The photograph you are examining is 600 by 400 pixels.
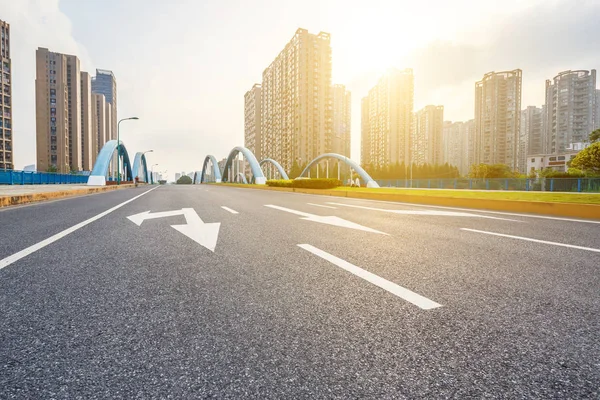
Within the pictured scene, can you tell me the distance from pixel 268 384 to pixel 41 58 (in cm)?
15707

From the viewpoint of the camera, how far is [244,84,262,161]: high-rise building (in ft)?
522

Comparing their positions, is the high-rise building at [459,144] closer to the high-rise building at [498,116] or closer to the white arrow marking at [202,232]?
the high-rise building at [498,116]

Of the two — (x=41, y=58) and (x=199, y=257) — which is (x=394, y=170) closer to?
(x=199, y=257)

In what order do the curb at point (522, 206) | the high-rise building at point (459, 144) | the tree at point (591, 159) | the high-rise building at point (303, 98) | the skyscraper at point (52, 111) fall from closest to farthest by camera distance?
the curb at point (522, 206)
the tree at point (591, 159)
the high-rise building at point (303, 98)
the skyscraper at point (52, 111)
the high-rise building at point (459, 144)

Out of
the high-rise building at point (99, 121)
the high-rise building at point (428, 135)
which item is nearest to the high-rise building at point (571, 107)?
the high-rise building at point (428, 135)

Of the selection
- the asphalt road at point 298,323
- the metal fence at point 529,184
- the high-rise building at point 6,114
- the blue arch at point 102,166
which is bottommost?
the asphalt road at point 298,323

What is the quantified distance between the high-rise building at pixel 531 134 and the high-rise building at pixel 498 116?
90.3 ft

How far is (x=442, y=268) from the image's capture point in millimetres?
3139

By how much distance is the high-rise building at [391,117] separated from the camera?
116 meters

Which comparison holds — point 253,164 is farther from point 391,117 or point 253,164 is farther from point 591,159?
point 391,117

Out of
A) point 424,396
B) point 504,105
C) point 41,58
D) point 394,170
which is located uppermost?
point 41,58

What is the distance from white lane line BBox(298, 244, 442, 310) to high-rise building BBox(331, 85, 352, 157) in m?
138

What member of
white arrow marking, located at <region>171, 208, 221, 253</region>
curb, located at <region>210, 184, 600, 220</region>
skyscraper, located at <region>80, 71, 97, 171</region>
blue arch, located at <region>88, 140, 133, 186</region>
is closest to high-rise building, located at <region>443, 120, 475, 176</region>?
blue arch, located at <region>88, 140, 133, 186</region>

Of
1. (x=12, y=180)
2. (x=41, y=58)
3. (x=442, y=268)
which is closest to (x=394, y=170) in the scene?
(x=12, y=180)
